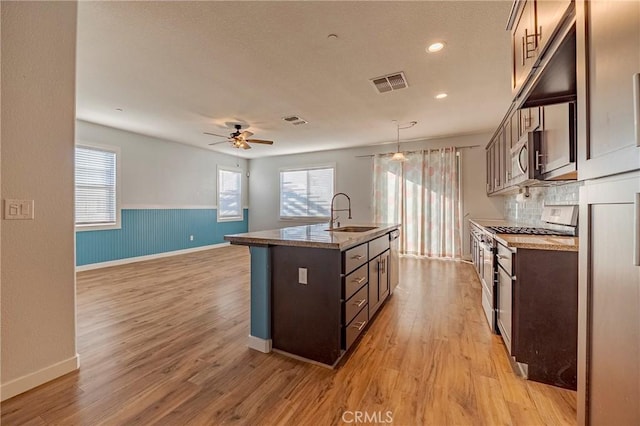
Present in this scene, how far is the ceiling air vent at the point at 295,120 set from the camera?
4.60m

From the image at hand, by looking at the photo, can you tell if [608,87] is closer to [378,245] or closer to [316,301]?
[316,301]

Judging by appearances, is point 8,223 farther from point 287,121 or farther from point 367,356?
point 287,121

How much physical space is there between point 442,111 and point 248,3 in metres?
3.32

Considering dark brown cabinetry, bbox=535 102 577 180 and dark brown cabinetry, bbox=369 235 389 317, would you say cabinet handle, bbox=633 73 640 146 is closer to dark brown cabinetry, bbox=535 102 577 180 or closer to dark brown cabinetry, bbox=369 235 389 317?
dark brown cabinetry, bbox=535 102 577 180

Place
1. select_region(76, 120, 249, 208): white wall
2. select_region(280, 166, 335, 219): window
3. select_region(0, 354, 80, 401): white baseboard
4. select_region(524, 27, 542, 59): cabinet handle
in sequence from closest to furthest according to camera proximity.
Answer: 1. select_region(524, 27, 542, 59): cabinet handle
2. select_region(0, 354, 80, 401): white baseboard
3. select_region(76, 120, 249, 208): white wall
4. select_region(280, 166, 335, 219): window

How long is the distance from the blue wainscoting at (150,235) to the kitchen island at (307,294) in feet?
14.2

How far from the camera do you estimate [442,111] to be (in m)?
4.30

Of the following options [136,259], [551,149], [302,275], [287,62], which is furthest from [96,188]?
[551,149]

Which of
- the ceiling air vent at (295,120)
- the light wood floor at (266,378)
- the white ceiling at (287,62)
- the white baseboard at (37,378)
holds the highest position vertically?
the ceiling air vent at (295,120)

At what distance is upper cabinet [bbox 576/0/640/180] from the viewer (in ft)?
Result: 2.07

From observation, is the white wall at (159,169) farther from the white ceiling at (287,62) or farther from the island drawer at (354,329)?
the island drawer at (354,329)

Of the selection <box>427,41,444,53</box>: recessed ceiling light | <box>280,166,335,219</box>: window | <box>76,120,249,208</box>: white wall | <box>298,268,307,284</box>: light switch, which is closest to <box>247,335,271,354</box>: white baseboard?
<box>298,268,307,284</box>: light switch

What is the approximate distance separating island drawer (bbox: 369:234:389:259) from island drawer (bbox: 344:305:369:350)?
530 mm

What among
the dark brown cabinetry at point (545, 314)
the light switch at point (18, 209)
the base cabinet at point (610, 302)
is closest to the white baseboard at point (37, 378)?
the light switch at point (18, 209)
